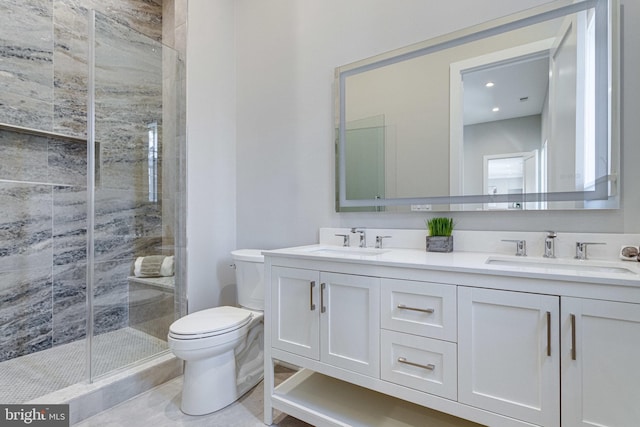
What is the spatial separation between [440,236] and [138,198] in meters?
2.05

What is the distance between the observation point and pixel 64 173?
2.34 meters

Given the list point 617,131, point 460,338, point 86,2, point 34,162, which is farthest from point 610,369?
point 86,2

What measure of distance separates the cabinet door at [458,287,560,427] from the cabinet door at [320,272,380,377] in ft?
1.08

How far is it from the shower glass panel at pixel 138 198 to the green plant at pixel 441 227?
1737mm

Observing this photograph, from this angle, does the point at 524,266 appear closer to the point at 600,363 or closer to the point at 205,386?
the point at 600,363

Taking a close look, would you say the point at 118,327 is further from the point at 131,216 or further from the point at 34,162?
the point at 34,162

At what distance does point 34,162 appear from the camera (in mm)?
2209

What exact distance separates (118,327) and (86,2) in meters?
2.48

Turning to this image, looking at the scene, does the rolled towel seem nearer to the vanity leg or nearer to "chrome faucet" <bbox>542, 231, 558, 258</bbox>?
the vanity leg

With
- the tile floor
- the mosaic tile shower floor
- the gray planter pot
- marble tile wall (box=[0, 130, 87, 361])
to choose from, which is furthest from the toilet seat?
marble tile wall (box=[0, 130, 87, 361])


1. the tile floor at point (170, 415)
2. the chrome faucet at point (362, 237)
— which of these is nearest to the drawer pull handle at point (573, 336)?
the chrome faucet at point (362, 237)

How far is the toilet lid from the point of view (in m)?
1.63

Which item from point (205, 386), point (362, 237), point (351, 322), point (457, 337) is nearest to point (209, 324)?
point (205, 386)

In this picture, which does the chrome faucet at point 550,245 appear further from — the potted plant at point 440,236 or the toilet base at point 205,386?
the toilet base at point 205,386
